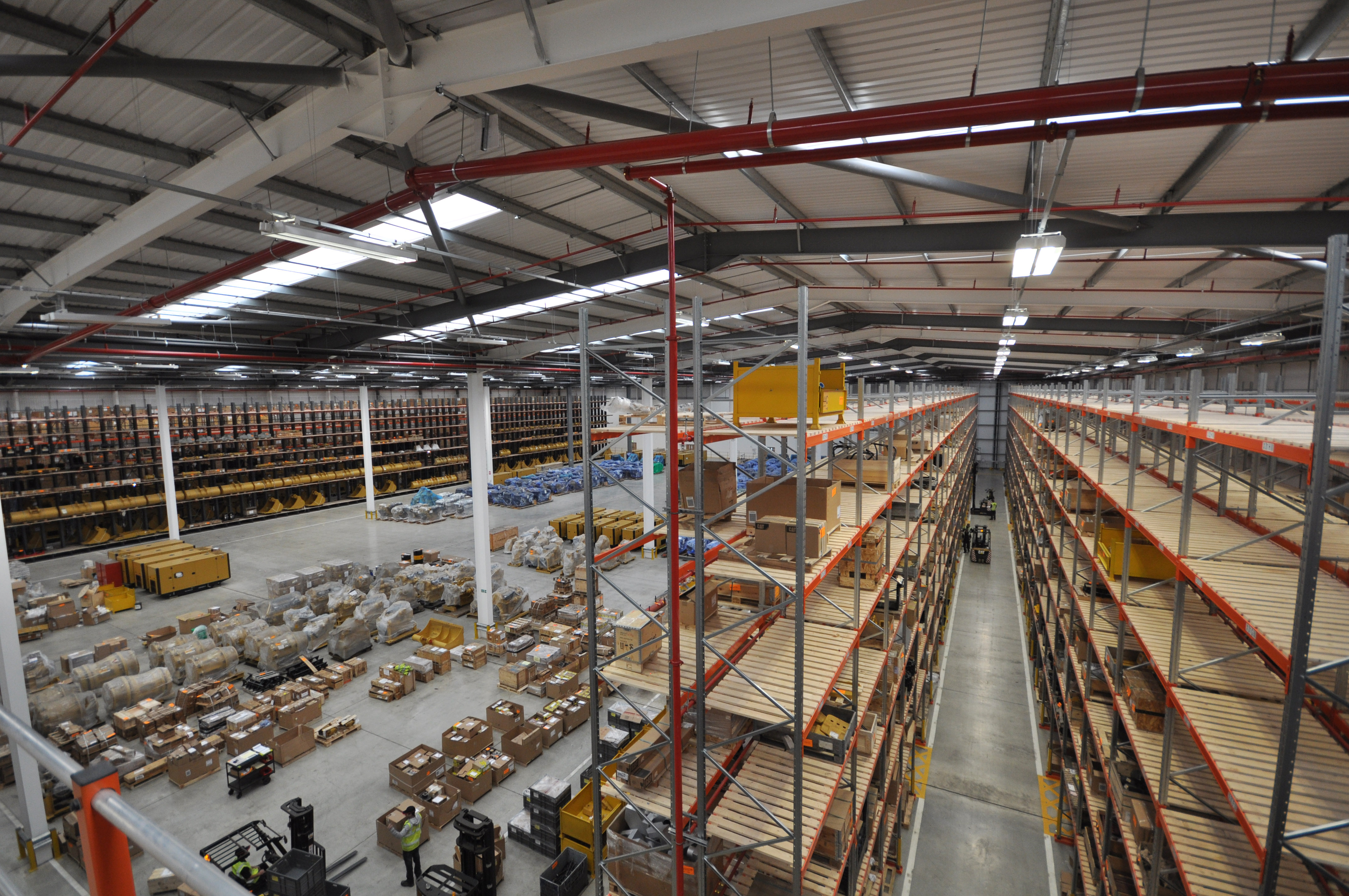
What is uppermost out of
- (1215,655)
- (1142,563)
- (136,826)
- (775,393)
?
(775,393)

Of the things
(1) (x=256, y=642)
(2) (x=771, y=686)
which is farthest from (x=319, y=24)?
(1) (x=256, y=642)

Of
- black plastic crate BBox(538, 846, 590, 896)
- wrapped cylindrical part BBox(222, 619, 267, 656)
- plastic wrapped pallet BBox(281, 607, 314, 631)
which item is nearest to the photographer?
black plastic crate BBox(538, 846, 590, 896)

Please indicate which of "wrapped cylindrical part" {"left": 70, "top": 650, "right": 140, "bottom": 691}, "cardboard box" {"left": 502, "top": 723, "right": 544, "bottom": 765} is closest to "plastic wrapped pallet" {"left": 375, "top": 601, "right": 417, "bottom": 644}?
"wrapped cylindrical part" {"left": 70, "top": 650, "right": 140, "bottom": 691}

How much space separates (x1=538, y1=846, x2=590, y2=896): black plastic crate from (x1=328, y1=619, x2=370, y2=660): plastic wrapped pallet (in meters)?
6.45

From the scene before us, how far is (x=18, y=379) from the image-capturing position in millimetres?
15711

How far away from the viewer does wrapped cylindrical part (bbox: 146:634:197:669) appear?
9.95 m

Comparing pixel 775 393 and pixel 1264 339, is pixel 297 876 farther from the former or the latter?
pixel 1264 339

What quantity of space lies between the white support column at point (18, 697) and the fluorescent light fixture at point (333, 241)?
19.7ft

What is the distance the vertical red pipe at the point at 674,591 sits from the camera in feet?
12.8

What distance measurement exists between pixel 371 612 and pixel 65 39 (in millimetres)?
9822

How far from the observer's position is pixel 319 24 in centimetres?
335

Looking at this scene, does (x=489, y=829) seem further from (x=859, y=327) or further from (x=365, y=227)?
(x=859, y=327)

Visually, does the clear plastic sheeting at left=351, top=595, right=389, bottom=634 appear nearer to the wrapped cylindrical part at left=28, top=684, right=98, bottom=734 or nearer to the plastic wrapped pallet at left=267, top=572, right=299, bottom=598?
the plastic wrapped pallet at left=267, top=572, right=299, bottom=598

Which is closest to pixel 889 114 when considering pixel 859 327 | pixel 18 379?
pixel 859 327
